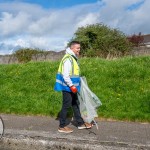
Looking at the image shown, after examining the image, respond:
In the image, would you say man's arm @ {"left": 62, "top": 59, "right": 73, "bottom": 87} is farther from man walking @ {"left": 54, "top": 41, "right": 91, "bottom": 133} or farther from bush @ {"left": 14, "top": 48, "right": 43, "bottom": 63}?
bush @ {"left": 14, "top": 48, "right": 43, "bottom": 63}

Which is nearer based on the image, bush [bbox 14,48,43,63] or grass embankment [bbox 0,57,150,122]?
grass embankment [bbox 0,57,150,122]

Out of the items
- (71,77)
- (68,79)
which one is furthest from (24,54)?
(68,79)

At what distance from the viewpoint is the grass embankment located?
9992mm

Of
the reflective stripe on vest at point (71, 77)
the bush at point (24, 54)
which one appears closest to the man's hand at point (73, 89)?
the reflective stripe on vest at point (71, 77)

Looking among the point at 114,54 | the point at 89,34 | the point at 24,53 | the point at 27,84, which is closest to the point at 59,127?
the point at 27,84

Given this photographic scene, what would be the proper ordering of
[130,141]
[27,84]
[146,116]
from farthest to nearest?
[27,84]
[146,116]
[130,141]

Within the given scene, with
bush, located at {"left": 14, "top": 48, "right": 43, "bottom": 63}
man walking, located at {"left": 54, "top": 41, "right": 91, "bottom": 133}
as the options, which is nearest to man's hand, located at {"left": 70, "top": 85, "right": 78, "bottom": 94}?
man walking, located at {"left": 54, "top": 41, "right": 91, "bottom": 133}

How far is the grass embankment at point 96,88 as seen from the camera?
999cm

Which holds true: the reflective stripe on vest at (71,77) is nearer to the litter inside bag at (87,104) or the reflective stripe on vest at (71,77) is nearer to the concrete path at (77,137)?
the litter inside bag at (87,104)

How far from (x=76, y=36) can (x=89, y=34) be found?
3.43ft

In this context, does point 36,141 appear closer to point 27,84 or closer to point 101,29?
point 27,84

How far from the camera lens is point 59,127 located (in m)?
8.36

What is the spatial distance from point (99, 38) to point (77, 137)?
17.8m

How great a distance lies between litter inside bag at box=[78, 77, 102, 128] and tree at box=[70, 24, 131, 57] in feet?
40.7
